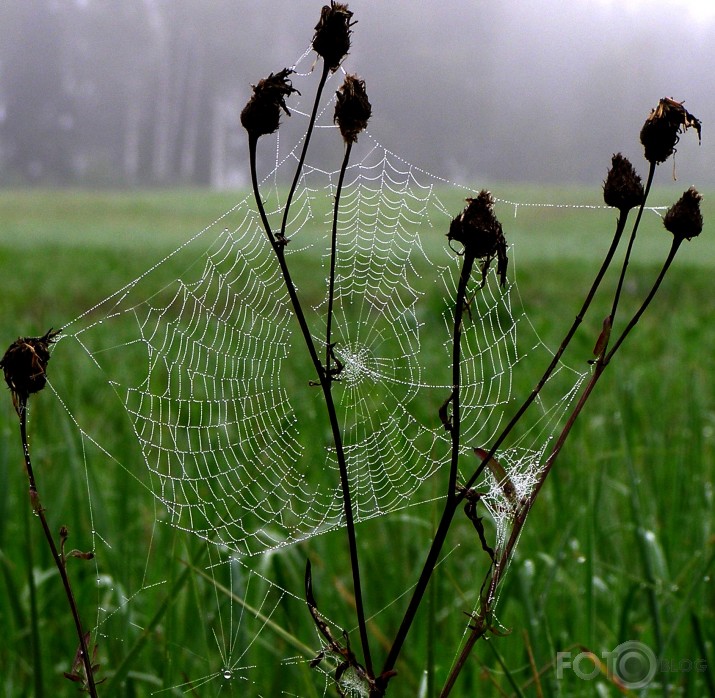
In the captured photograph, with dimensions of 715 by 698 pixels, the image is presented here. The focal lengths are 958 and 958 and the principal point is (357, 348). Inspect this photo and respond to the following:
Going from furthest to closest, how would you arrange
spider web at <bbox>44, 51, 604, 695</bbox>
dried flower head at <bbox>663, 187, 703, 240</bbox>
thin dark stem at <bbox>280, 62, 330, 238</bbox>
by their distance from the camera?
1. spider web at <bbox>44, 51, 604, 695</bbox>
2. dried flower head at <bbox>663, 187, 703, 240</bbox>
3. thin dark stem at <bbox>280, 62, 330, 238</bbox>

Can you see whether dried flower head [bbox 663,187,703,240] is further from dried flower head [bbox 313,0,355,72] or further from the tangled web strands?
dried flower head [bbox 313,0,355,72]

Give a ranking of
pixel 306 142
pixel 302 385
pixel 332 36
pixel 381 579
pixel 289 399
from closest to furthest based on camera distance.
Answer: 1. pixel 306 142
2. pixel 332 36
3. pixel 381 579
4. pixel 289 399
5. pixel 302 385

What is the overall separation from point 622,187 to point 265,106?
39cm

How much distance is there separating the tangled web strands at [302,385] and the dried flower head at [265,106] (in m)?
0.17

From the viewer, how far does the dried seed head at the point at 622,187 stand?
1.03 metres

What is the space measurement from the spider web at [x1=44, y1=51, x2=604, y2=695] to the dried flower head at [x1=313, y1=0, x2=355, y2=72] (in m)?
0.23

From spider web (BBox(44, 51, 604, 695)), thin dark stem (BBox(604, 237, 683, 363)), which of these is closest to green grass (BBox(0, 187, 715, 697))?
spider web (BBox(44, 51, 604, 695))

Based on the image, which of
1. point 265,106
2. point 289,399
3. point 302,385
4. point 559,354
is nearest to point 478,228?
point 559,354

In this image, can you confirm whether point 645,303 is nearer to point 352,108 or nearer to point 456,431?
point 456,431

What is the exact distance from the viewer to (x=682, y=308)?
9844 mm

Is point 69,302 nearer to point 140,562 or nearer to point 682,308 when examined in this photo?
point 682,308

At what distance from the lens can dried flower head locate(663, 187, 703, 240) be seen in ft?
3.55

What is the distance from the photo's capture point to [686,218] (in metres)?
1.08

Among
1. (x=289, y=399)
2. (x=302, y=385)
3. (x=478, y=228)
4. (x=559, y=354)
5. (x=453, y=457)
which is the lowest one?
(x=302, y=385)
